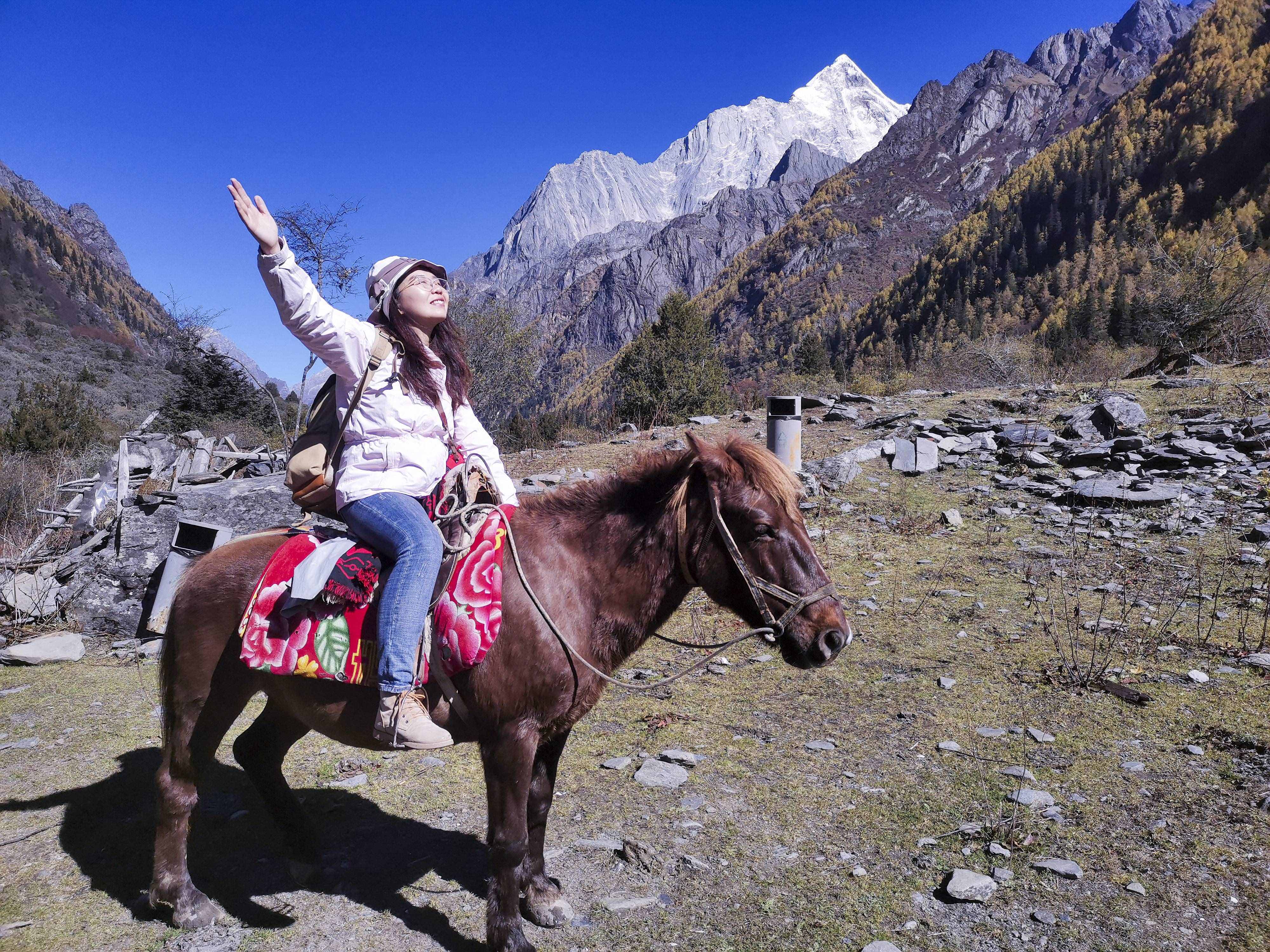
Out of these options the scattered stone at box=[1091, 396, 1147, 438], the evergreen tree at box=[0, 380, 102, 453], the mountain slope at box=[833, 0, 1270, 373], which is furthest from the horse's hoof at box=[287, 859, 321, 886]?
the mountain slope at box=[833, 0, 1270, 373]

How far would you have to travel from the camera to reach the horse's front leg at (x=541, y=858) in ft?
9.00

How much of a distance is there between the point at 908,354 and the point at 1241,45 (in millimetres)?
74485

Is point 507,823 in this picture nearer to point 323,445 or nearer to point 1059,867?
point 323,445

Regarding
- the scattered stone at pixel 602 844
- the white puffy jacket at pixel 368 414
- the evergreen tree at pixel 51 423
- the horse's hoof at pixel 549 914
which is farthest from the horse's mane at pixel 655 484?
the evergreen tree at pixel 51 423

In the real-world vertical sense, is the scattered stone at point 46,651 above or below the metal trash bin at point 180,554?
below

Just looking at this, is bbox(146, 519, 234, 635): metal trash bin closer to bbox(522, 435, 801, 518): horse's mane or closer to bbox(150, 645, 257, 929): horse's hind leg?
bbox(150, 645, 257, 929): horse's hind leg

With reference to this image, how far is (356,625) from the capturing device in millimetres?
2459

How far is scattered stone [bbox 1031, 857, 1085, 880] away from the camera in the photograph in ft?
9.28

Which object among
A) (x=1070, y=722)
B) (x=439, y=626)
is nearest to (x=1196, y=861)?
(x=1070, y=722)

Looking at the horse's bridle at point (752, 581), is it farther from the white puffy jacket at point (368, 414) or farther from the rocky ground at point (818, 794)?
the rocky ground at point (818, 794)

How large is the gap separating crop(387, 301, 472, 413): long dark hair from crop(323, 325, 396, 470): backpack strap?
0.07 meters

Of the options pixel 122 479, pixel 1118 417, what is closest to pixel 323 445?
pixel 122 479

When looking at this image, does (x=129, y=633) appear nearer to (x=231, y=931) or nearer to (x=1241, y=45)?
(x=231, y=931)

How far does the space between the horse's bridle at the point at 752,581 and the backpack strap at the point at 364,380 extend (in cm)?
122
